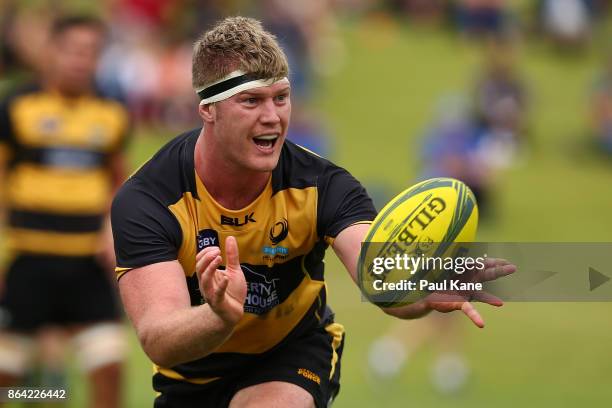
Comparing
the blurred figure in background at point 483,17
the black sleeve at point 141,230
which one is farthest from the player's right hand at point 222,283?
the blurred figure in background at point 483,17

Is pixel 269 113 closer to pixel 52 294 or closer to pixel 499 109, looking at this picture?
pixel 52 294

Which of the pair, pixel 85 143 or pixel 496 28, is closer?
pixel 85 143

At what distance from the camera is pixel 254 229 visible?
17.7ft

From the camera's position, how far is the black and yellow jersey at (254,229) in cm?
521

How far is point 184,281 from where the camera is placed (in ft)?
16.4

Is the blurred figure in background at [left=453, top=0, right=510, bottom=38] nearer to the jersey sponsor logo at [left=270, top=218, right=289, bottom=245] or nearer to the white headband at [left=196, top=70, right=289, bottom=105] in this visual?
the jersey sponsor logo at [left=270, top=218, right=289, bottom=245]

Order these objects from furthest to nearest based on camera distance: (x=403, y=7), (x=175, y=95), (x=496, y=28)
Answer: (x=403, y=7)
(x=496, y=28)
(x=175, y=95)

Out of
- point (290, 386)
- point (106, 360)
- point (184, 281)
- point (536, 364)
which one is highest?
point (184, 281)

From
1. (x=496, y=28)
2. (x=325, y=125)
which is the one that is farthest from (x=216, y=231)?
(x=496, y=28)

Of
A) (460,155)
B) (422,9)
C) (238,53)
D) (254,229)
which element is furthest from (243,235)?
(422,9)

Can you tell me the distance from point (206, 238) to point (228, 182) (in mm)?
Answer: 274

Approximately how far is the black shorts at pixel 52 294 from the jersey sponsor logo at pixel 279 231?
3361 millimetres

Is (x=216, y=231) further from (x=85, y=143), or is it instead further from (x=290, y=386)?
(x=85, y=143)

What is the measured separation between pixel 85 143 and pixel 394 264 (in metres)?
→ 3.92
